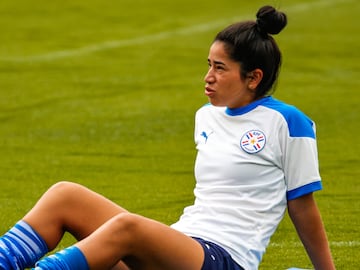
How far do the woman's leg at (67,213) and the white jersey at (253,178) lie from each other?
1.17 ft

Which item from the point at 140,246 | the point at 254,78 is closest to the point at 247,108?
the point at 254,78

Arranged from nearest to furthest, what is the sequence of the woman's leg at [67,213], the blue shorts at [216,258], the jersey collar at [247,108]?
the blue shorts at [216,258] → the woman's leg at [67,213] → the jersey collar at [247,108]

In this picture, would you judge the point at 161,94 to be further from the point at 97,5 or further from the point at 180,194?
the point at 97,5

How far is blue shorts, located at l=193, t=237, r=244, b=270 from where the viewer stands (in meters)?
5.10

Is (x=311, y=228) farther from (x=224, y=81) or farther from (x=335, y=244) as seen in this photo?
(x=335, y=244)

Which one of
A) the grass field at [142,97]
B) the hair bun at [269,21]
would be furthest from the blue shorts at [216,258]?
the grass field at [142,97]

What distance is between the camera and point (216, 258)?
512 centimetres

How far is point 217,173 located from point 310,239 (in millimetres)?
527

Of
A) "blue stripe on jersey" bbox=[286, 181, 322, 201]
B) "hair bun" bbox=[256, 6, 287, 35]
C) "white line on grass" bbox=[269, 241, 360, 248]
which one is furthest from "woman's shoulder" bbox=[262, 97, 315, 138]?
"white line on grass" bbox=[269, 241, 360, 248]

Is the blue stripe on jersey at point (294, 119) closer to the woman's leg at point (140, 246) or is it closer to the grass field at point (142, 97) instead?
the woman's leg at point (140, 246)

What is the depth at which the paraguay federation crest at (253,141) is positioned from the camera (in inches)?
212

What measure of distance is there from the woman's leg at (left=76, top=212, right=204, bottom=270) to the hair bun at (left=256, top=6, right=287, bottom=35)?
103 centimetres

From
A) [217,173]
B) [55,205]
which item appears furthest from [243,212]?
[55,205]

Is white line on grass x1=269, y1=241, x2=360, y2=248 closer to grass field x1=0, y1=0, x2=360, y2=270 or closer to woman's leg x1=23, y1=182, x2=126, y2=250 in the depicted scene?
grass field x1=0, y1=0, x2=360, y2=270
